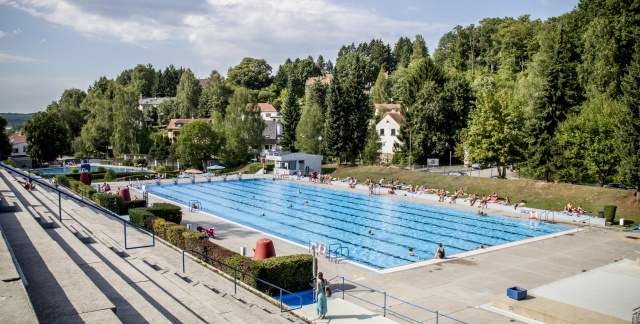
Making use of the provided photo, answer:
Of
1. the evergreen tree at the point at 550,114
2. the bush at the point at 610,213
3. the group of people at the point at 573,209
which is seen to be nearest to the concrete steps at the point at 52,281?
the bush at the point at 610,213

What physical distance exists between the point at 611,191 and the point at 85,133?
233 ft

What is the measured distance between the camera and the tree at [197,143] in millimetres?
54156

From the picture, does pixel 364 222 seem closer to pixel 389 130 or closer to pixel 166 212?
pixel 166 212

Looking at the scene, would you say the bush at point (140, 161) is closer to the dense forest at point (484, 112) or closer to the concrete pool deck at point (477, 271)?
the dense forest at point (484, 112)

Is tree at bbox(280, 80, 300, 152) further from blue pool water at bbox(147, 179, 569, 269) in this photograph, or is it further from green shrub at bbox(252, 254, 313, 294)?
green shrub at bbox(252, 254, 313, 294)

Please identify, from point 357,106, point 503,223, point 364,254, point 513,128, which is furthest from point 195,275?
point 357,106

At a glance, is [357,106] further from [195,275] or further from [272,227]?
[195,275]

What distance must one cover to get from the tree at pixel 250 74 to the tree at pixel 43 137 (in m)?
51.1

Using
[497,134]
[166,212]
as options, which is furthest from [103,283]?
[497,134]

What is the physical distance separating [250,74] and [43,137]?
5623 centimetres

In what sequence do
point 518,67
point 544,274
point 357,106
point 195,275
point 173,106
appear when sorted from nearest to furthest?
point 195,275 → point 544,274 → point 357,106 → point 518,67 → point 173,106

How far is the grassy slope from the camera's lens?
26562 millimetres

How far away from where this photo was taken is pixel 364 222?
27266 millimetres

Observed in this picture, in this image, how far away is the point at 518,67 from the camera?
6631 cm
